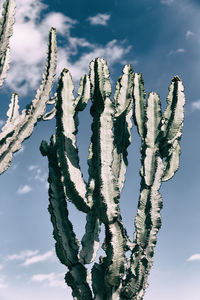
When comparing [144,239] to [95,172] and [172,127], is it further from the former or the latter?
[172,127]

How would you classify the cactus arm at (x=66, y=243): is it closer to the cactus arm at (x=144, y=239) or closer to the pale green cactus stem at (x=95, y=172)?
the pale green cactus stem at (x=95, y=172)

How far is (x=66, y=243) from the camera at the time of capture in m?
4.93

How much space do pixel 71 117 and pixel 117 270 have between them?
1887 mm

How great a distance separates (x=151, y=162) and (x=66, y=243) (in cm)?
149

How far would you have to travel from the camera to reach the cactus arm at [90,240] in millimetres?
4961

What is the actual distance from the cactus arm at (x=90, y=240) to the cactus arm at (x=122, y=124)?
56cm

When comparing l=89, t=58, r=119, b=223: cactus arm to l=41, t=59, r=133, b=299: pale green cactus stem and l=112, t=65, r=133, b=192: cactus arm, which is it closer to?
l=41, t=59, r=133, b=299: pale green cactus stem

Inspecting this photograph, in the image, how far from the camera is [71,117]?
16.1 feet

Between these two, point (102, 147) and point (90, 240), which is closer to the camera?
point (102, 147)

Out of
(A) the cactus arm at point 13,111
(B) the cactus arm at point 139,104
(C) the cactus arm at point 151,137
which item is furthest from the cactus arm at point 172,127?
(A) the cactus arm at point 13,111

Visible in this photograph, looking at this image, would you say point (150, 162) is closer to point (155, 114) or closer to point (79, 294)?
point (155, 114)

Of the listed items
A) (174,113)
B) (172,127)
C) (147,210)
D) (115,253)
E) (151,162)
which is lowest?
(115,253)

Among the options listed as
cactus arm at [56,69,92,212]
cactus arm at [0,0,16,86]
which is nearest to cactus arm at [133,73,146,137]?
cactus arm at [56,69,92,212]

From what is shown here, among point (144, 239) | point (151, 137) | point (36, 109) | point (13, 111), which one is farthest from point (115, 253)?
point (13, 111)
